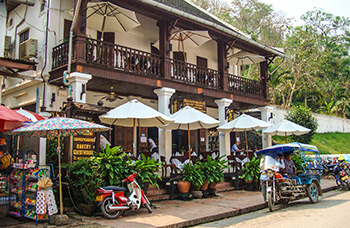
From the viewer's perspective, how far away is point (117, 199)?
764 cm

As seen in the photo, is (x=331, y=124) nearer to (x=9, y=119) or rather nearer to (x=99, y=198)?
(x=99, y=198)

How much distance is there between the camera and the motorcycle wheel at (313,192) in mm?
9942

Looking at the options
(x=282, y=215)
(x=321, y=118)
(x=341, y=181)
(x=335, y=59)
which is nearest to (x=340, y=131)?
(x=321, y=118)

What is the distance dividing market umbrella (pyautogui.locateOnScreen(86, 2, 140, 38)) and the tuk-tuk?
6587 millimetres

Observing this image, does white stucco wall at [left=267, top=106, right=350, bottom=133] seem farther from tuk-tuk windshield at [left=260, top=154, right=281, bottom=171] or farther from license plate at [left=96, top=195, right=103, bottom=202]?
license plate at [left=96, top=195, right=103, bottom=202]

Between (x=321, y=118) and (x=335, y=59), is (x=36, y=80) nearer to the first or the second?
(x=321, y=118)

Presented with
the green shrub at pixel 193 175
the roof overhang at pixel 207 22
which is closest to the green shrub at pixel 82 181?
the green shrub at pixel 193 175

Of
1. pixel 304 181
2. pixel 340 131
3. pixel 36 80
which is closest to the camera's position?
pixel 304 181

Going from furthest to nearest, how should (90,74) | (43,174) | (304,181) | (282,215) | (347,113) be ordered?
(347,113) < (90,74) < (304,181) < (282,215) < (43,174)

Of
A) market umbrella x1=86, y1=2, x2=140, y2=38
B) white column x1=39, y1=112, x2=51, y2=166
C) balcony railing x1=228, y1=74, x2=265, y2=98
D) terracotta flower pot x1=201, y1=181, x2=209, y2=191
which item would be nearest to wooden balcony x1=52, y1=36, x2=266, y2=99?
balcony railing x1=228, y1=74, x2=265, y2=98

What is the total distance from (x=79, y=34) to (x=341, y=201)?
31.9 feet

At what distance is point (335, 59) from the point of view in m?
39.8

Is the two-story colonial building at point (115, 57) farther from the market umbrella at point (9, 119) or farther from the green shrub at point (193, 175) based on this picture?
the green shrub at point (193, 175)

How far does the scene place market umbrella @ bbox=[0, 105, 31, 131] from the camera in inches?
269
